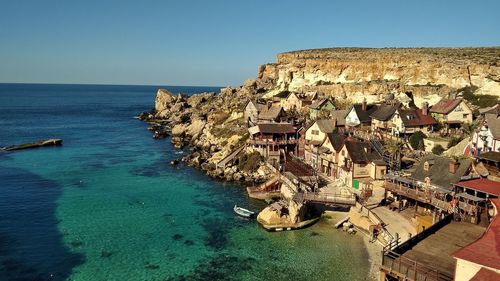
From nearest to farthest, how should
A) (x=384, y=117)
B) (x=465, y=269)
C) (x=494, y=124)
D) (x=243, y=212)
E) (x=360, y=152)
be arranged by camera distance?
1. (x=465, y=269)
2. (x=243, y=212)
3. (x=494, y=124)
4. (x=360, y=152)
5. (x=384, y=117)

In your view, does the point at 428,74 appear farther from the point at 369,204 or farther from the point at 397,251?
the point at 397,251

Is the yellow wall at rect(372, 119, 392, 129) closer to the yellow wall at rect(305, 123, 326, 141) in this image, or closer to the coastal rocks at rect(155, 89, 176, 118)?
the yellow wall at rect(305, 123, 326, 141)

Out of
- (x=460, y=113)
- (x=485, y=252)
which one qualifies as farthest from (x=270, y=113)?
(x=485, y=252)

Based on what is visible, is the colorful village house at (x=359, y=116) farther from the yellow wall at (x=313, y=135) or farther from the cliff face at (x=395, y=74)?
the cliff face at (x=395, y=74)

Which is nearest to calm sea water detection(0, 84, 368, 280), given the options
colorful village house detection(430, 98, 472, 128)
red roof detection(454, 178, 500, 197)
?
red roof detection(454, 178, 500, 197)

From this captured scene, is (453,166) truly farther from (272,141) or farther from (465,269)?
(272,141)

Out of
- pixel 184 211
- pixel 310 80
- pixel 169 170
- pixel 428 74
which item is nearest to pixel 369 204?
pixel 184 211
